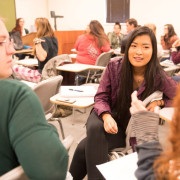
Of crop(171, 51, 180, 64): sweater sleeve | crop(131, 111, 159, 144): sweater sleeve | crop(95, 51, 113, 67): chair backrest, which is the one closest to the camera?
crop(131, 111, 159, 144): sweater sleeve

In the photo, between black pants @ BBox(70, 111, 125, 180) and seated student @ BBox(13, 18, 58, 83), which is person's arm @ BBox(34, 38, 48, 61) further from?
black pants @ BBox(70, 111, 125, 180)

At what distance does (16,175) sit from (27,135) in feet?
0.43

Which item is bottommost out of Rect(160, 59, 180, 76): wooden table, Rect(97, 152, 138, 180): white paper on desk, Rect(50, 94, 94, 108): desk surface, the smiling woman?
Rect(97, 152, 138, 180): white paper on desk

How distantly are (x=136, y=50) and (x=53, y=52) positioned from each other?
199cm

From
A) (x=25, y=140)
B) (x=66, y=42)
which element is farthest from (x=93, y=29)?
(x=25, y=140)

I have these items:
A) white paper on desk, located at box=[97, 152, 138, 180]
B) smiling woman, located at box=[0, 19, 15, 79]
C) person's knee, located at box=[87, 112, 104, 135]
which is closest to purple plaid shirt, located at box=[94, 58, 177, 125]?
person's knee, located at box=[87, 112, 104, 135]

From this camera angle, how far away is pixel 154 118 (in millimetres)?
912

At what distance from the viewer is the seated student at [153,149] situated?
2.09 feet

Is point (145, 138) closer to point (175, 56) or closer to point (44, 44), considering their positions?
point (44, 44)

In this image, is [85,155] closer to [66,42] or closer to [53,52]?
[53,52]

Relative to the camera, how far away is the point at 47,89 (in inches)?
75.9

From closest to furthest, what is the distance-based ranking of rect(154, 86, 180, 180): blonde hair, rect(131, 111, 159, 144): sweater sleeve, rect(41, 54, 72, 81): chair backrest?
rect(154, 86, 180, 180): blonde hair → rect(131, 111, 159, 144): sweater sleeve → rect(41, 54, 72, 81): chair backrest

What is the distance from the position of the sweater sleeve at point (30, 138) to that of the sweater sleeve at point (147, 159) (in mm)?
305

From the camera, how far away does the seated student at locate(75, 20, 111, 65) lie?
3.90 metres
